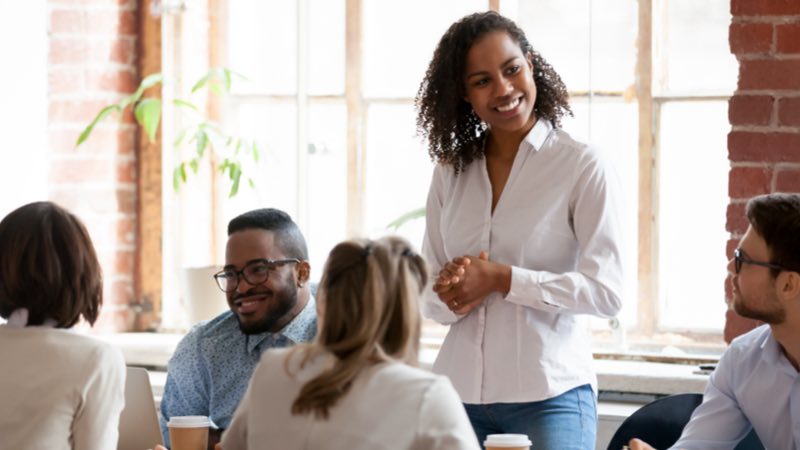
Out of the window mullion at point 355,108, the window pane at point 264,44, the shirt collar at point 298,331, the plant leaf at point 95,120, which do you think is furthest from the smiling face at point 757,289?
the plant leaf at point 95,120

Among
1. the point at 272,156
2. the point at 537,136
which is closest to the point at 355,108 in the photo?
the point at 272,156

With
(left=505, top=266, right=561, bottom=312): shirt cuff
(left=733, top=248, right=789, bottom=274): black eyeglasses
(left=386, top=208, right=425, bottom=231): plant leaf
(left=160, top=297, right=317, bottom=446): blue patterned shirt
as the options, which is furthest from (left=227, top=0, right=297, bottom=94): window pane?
(left=733, top=248, right=789, bottom=274): black eyeglasses

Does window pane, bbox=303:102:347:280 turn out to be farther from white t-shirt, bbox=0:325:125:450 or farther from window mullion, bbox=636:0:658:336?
white t-shirt, bbox=0:325:125:450

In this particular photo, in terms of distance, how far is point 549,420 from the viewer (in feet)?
8.13

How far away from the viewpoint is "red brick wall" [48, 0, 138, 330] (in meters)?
4.15

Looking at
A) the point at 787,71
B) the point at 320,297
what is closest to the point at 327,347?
the point at 320,297

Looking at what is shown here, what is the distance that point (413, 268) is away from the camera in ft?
6.26

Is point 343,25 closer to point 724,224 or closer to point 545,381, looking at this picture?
point 724,224

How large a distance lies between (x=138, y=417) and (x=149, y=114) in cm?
178

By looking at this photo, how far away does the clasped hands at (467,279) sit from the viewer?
2498 millimetres

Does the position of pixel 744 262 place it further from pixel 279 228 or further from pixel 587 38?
pixel 587 38

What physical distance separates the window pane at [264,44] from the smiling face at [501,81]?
1.58m

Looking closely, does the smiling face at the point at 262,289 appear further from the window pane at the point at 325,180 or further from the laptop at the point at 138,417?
the window pane at the point at 325,180

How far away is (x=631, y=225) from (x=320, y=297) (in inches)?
78.2
